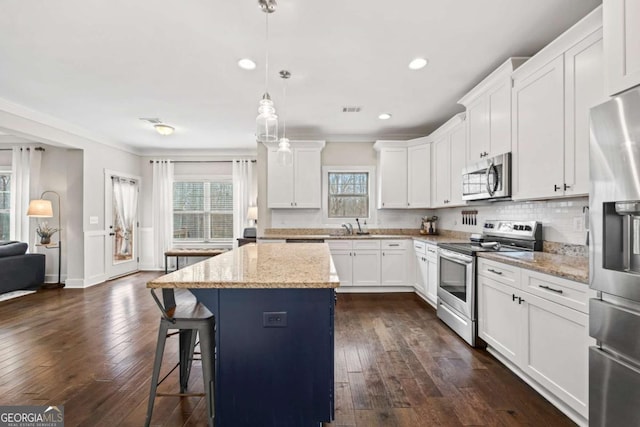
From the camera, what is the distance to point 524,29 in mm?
2342

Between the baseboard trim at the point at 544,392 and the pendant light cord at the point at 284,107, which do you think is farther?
the pendant light cord at the point at 284,107

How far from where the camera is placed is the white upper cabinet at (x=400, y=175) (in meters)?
4.83

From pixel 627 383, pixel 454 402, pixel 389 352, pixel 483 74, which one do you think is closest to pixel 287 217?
pixel 389 352

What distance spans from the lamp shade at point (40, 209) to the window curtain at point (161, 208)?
1828 millimetres

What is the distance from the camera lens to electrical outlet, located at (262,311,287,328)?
156 centimetres

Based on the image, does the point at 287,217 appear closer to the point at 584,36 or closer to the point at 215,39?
the point at 215,39

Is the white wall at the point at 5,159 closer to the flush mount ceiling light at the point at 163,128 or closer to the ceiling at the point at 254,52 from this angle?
the ceiling at the point at 254,52

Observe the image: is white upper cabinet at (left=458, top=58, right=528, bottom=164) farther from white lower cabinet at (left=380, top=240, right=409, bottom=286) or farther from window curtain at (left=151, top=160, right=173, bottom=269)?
window curtain at (left=151, top=160, right=173, bottom=269)

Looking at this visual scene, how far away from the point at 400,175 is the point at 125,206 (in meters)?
5.48

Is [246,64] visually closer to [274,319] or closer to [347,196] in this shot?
[274,319]

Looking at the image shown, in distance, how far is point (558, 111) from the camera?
2.13 metres

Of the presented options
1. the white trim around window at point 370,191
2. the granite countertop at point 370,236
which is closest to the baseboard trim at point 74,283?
the granite countertop at point 370,236

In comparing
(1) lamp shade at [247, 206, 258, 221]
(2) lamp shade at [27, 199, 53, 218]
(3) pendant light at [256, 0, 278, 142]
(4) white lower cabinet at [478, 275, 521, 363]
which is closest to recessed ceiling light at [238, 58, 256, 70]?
(3) pendant light at [256, 0, 278, 142]

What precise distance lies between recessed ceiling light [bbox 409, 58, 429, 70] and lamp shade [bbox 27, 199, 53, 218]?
5.90m
